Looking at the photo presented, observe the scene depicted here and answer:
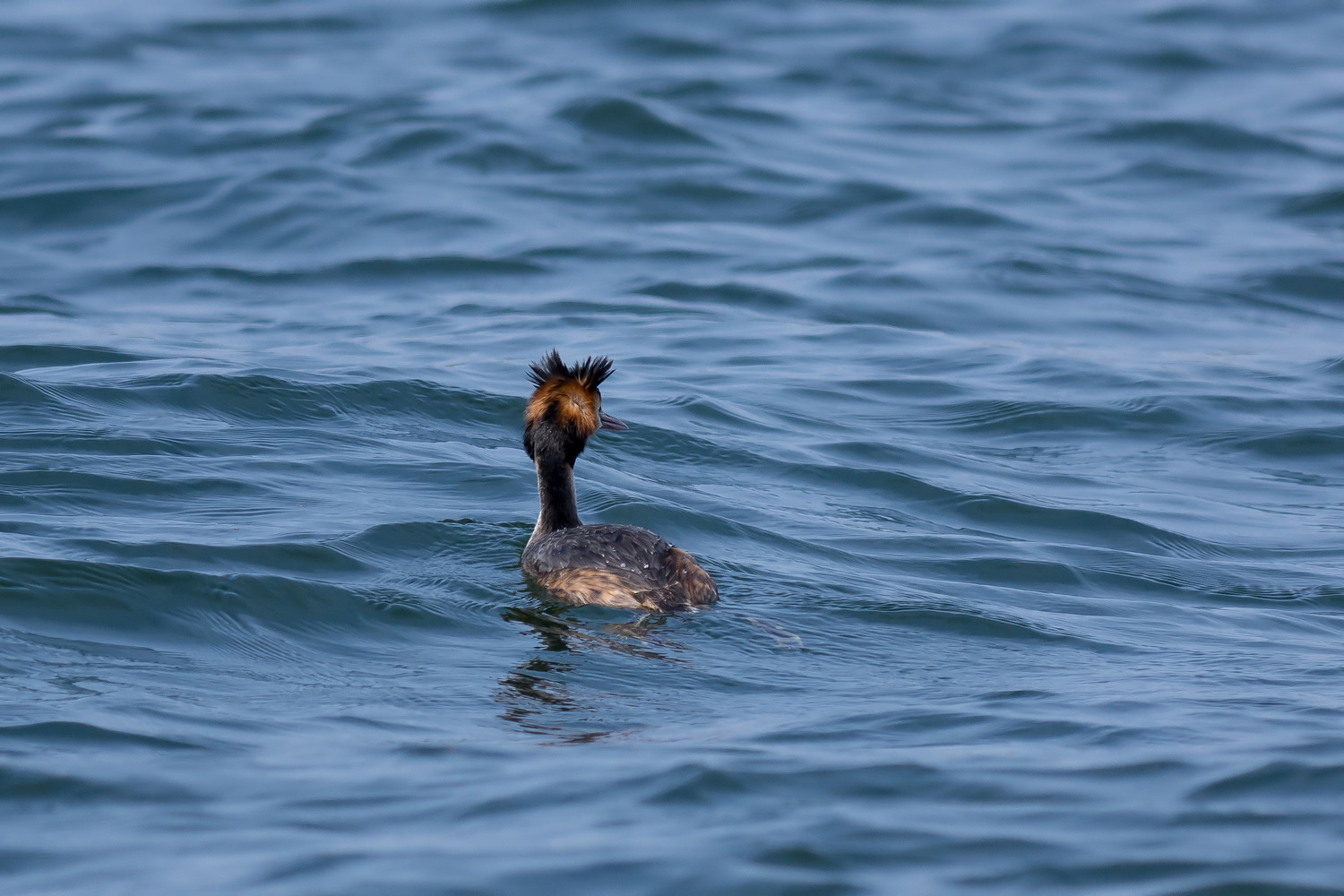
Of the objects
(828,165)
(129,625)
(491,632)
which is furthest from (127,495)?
(828,165)

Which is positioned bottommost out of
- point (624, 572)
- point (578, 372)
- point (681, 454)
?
point (624, 572)

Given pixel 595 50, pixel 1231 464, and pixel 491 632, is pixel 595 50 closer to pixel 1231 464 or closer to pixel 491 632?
pixel 1231 464

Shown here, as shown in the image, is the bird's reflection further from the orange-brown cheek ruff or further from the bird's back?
the orange-brown cheek ruff

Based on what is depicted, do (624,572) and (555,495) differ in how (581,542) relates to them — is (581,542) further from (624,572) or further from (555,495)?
(555,495)

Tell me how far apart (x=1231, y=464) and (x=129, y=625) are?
773 cm

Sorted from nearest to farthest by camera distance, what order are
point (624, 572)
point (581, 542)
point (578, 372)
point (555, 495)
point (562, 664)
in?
point (562, 664) → point (624, 572) → point (581, 542) → point (578, 372) → point (555, 495)

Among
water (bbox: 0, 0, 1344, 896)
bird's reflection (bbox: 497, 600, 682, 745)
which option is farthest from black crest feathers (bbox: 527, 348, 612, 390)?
bird's reflection (bbox: 497, 600, 682, 745)

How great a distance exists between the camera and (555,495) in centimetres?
916

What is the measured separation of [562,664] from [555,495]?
2.01 meters

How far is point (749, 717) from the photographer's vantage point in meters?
6.64

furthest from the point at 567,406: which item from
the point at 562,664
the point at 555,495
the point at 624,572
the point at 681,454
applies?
the point at 681,454

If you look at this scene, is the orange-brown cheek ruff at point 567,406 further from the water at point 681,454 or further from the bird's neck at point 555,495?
the water at point 681,454

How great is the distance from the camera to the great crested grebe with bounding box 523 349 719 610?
8.05 meters

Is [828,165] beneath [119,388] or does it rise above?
above
